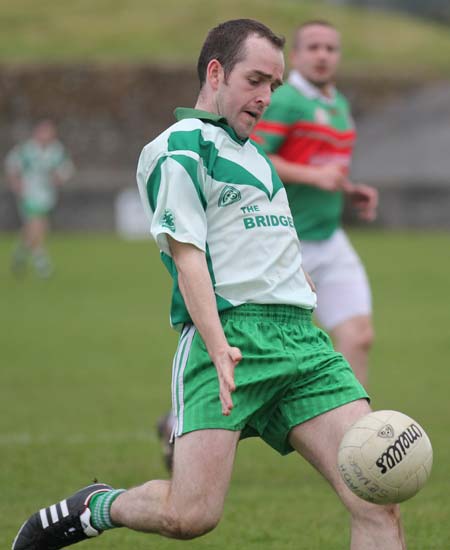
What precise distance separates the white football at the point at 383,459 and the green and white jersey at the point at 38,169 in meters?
20.6

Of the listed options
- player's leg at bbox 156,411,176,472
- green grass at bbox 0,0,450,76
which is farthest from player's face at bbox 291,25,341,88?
green grass at bbox 0,0,450,76

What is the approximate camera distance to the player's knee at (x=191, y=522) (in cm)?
476

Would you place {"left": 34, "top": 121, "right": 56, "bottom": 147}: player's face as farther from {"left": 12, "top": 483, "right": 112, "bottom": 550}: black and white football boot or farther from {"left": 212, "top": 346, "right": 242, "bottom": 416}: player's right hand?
{"left": 212, "top": 346, "right": 242, "bottom": 416}: player's right hand

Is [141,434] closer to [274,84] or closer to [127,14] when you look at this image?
[274,84]

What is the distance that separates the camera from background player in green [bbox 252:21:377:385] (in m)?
7.73

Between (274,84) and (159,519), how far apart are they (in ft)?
5.38

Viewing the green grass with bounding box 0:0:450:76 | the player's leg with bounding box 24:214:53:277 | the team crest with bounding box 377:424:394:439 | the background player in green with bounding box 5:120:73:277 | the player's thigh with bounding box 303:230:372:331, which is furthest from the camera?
the green grass with bounding box 0:0:450:76

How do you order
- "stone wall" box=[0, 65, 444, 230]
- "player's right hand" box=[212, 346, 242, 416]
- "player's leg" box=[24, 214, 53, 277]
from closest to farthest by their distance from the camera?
"player's right hand" box=[212, 346, 242, 416]
"player's leg" box=[24, 214, 53, 277]
"stone wall" box=[0, 65, 444, 230]

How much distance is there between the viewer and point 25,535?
5.27 m

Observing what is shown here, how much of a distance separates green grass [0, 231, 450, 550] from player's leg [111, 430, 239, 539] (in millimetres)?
1349

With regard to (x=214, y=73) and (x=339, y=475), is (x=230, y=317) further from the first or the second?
(x=214, y=73)

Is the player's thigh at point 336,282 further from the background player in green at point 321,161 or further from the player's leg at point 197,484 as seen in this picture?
the player's leg at point 197,484

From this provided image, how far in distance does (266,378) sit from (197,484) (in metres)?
0.45

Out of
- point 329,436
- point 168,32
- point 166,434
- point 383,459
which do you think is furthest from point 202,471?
point 168,32
